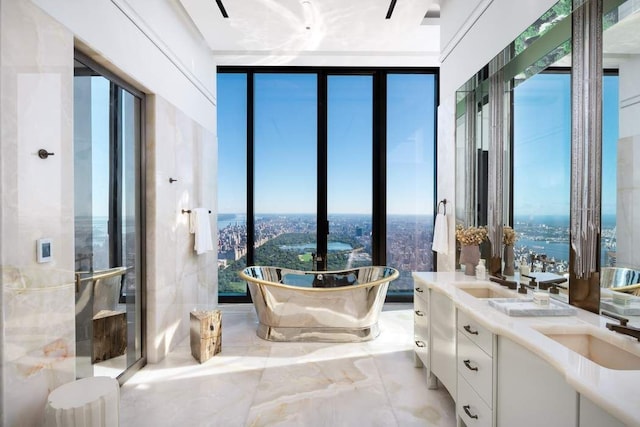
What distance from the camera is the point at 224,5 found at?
10.2ft

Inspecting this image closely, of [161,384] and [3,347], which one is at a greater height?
[3,347]

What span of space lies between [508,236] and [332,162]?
258cm

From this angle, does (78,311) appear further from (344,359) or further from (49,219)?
(344,359)

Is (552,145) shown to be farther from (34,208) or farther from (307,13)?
(34,208)

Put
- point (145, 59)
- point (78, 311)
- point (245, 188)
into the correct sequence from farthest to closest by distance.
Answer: point (245, 188)
point (145, 59)
point (78, 311)

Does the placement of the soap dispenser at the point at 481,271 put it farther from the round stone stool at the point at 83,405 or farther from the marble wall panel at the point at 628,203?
the round stone stool at the point at 83,405

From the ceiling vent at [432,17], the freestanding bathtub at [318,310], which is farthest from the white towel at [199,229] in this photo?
the ceiling vent at [432,17]

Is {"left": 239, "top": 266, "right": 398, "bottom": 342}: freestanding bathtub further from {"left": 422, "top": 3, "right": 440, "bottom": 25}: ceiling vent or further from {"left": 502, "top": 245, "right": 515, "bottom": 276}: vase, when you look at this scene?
{"left": 422, "top": 3, "right": 440, "bottom": 25}: ceiling vent

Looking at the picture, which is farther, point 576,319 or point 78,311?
point 78,311

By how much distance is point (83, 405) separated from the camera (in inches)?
59.0

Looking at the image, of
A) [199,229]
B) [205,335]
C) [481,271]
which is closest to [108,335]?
[205,335]

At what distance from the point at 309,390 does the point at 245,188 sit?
279cm

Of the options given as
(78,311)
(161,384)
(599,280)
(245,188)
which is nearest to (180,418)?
(161,384)

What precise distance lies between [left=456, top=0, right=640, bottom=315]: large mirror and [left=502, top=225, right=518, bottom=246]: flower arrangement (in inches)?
1.4
